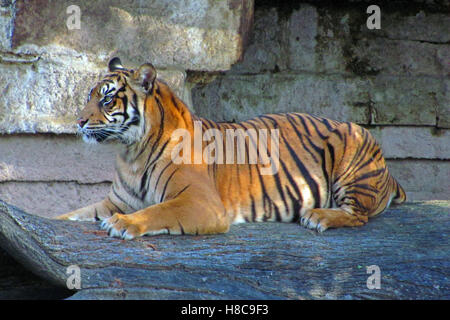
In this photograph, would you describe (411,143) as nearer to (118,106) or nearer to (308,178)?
(308,178)

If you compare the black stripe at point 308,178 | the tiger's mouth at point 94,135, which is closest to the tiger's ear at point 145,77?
the tiger's mouth at point 94,135

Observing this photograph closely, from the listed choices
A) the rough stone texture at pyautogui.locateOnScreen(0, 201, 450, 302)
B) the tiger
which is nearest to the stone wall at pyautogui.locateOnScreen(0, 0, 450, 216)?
the tiger

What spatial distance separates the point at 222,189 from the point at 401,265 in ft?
3.89

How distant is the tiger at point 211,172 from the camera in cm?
345

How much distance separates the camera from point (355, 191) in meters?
3.93

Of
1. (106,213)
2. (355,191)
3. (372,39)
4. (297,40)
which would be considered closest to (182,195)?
(106,213)

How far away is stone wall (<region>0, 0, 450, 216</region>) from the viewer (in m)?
4.33

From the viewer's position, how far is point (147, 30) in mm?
4410

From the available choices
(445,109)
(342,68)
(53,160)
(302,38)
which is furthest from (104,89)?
(445,109)

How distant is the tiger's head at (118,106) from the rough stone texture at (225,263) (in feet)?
1.92

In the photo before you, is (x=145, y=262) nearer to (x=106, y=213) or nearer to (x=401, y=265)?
(x=106, y=213)

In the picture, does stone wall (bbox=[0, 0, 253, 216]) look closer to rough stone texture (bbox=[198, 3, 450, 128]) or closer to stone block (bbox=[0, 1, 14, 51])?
stone block (bbox=[0, 1, 14, 51])

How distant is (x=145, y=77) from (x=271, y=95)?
1961mm

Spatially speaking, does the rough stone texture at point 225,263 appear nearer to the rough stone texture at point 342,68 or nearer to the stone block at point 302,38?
the rough stone texture at point 342,68
